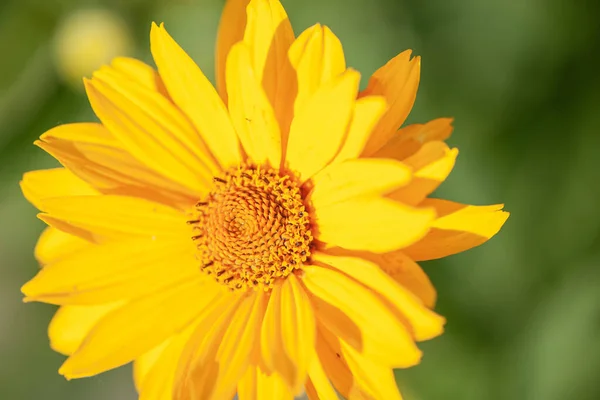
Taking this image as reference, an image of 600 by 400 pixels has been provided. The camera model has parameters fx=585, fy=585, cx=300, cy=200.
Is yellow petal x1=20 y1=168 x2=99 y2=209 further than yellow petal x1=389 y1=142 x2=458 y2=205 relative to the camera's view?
Yes

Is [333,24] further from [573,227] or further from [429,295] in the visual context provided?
[429,295]

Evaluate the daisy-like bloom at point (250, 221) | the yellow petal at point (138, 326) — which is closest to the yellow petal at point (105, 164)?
the daisy-like bloom at point (250, 221)

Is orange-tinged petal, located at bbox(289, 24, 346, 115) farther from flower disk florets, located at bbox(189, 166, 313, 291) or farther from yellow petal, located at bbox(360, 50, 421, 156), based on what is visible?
flower disk florets, located at bbox(189, 166, 313, 291)

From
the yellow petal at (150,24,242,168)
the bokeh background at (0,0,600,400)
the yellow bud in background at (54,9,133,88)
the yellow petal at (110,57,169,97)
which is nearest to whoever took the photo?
the yellow petal at (150,24,242,168)

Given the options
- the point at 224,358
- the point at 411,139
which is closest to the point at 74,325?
the point at 224,358

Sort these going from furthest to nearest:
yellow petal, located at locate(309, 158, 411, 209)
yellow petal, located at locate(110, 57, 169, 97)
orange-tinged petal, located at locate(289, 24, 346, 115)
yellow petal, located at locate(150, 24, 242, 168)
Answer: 1. yellow petal, located at locate(110, 57, 169, 97)
2. yellow petal, located at locate(150, 24, 242, 168)
3. orange-tinged petal, located at locate(289, 24, 346, 115)
4. yellow petal, located at locate(309, 158, 411, 209)

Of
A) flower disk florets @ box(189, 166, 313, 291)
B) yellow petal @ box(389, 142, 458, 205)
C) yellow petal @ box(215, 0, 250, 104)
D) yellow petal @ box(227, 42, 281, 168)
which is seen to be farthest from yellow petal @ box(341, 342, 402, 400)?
yellow petal @ box(215, 0, 250, 104)
